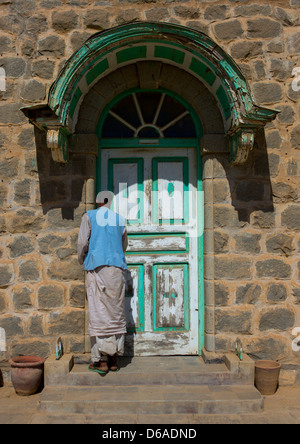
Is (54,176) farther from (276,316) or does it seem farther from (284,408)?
(284,408)

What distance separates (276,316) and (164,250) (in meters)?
1.42

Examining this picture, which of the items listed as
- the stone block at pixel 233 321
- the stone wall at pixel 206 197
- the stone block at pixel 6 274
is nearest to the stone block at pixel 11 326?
the stone wall at pixel 206 197

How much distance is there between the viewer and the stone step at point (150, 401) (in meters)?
3.86

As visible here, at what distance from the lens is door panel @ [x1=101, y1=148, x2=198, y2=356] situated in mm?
4961

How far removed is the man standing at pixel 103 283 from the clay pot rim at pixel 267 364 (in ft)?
4.69

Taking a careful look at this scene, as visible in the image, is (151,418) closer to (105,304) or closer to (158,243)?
(105,304)

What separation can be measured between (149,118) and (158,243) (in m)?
1.48

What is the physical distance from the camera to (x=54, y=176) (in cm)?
475

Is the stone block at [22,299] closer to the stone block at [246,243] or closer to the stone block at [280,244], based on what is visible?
the stone block at [246,243]

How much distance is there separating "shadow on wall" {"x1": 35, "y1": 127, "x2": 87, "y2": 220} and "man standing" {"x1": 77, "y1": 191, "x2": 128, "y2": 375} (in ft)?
1.09

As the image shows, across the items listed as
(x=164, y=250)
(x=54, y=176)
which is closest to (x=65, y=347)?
(x=164, y=250)

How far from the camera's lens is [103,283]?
436 cm

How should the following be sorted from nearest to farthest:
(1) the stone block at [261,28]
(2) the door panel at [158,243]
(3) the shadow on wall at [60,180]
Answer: (3) the shadow on wall at [60,180] < (1) the stone block at [261,28] < (2) the door panel at [158,243]

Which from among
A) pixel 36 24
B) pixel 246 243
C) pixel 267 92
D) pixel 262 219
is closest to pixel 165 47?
pixel 267 92
